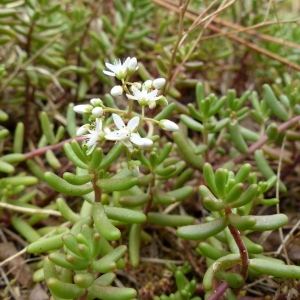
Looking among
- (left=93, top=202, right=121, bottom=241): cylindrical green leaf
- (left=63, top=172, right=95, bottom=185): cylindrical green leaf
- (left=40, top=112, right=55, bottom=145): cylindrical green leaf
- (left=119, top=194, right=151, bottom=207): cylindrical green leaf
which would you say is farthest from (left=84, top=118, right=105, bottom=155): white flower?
(left=40, top=112, right=55, bottom=145): cylindrical green leaf

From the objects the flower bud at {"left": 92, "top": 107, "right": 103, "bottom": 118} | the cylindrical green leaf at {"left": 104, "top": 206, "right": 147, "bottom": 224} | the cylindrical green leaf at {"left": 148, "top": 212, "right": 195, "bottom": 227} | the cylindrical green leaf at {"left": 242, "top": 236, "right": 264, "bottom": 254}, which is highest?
the flower bud at {"left": 92, "top": 107, "right": 103, "bottom": 118}

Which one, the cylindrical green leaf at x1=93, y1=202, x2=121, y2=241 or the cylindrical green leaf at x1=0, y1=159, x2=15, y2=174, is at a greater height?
the cylindrical green leaf at x1=93, y1=202, x2=121, y2=241

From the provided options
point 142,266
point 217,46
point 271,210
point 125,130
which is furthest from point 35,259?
point 217,46

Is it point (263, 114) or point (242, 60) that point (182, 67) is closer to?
point (263, 114)

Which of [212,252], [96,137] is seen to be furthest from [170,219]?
[96,137]

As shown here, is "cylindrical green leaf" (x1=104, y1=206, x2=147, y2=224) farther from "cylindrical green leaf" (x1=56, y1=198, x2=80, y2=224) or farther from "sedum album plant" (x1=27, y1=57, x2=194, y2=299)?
"cylindrical green leaf" (x1=56, y1=198, x2=80, y2=224)

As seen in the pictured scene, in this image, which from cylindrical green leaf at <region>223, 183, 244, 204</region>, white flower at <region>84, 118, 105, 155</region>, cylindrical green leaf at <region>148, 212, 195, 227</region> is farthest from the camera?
cylindrical green leaf at <region>148, 212, 195, 227</region>

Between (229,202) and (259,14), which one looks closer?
(229,202)
